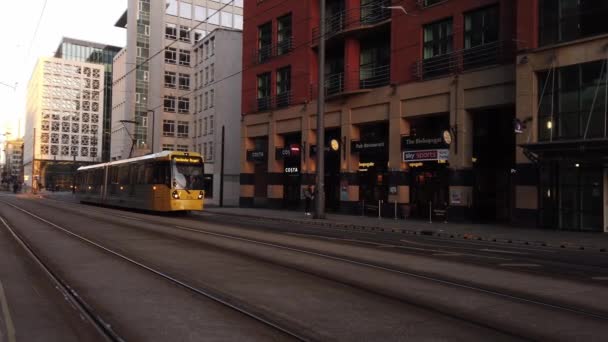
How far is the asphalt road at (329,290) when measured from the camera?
6023 mm

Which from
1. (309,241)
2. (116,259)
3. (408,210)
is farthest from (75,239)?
(408,210)

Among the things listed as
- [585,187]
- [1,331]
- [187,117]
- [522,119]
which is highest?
[187,117]

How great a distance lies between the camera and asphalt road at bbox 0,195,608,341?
6.02 meters

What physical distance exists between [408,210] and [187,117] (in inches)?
2013

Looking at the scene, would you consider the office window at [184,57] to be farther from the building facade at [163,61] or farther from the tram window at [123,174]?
the tram window at [123,174]

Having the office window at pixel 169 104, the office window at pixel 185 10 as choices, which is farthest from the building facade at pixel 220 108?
the office window at pixel 185 10

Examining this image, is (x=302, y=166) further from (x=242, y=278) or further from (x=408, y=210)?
(x=242, y=278)

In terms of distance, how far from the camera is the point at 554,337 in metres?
5.78

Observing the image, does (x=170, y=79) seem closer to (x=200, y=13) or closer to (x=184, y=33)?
(x=184, y=33)

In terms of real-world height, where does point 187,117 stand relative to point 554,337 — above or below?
above

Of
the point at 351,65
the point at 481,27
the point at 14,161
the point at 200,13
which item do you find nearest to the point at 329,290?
the point at 481,27

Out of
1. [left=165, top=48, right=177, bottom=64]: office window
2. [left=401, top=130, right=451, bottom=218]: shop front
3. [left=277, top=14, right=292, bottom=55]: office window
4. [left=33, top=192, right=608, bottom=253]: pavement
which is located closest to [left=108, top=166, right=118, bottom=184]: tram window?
[left=33, top=192, right=608, bottom=253]: pavement

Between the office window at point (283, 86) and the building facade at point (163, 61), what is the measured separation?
34.0 m

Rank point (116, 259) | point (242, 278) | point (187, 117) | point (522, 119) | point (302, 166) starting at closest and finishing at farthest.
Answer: point (242, 278), point (116, 259), point (522, 119), point (302, 166), point (187, 117)
